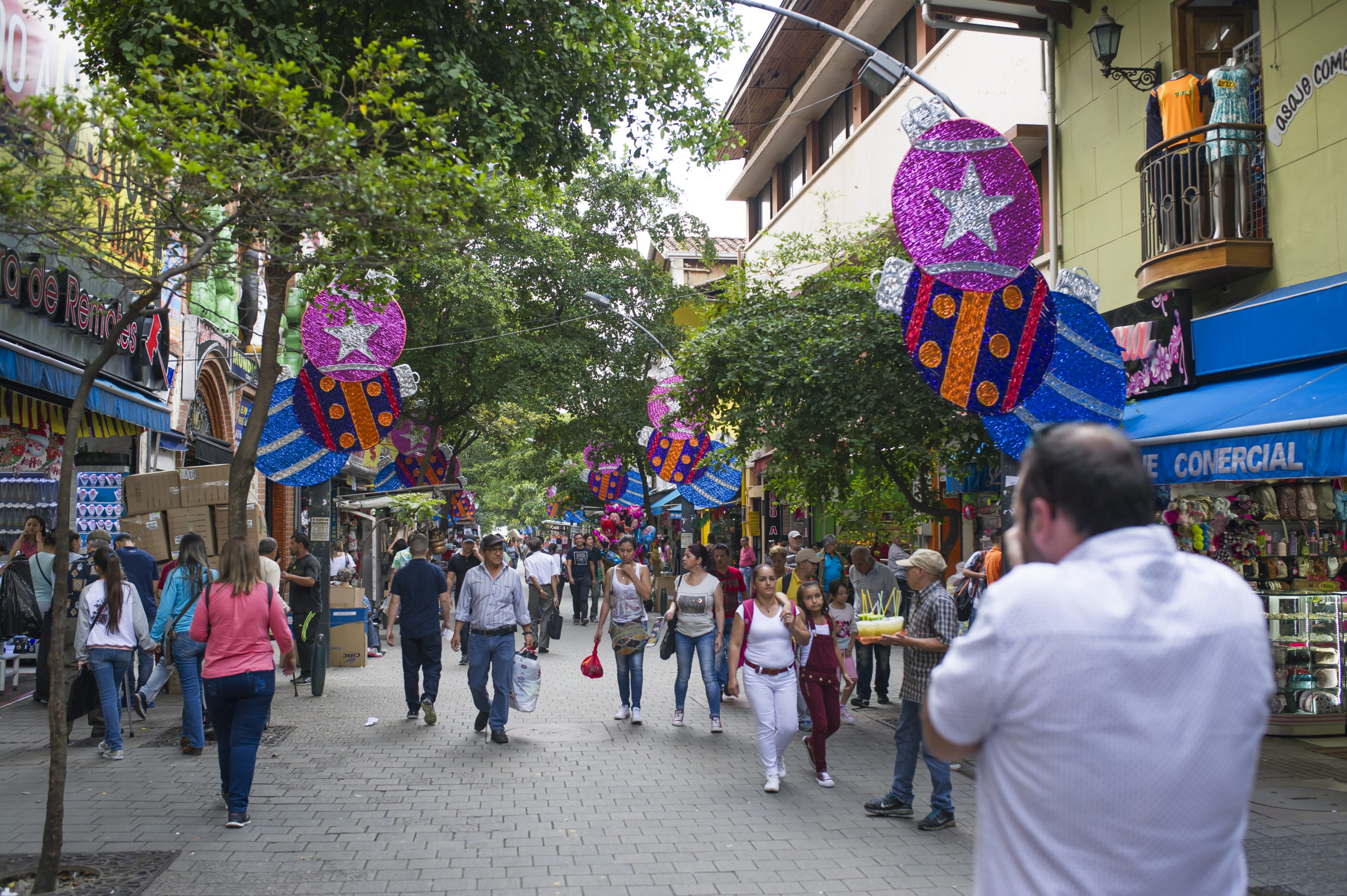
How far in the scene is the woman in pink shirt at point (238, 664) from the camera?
665 centimetres

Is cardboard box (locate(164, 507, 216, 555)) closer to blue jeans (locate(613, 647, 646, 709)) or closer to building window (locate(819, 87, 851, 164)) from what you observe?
blue jeans (locate(613, 647, 646, 709))

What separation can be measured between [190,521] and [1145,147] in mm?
11551

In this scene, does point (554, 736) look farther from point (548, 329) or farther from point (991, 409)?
point (548, 329)

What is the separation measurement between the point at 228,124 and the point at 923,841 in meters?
5.93

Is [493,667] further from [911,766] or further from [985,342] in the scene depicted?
[985,342]

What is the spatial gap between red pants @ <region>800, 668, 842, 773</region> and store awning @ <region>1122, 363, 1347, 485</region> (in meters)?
3.68

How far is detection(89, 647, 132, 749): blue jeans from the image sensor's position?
333 inches

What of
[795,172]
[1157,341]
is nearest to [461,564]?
[1157,341]

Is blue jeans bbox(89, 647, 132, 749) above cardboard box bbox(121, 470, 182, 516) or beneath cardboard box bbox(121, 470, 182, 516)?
beneath

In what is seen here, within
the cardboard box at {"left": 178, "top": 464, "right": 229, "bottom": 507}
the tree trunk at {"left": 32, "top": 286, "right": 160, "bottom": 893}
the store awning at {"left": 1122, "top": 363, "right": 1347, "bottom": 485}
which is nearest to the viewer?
the tree trunk at {"left": 32, "top": 286, "right": 160, "bottom": 893}

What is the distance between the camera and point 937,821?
267 inches

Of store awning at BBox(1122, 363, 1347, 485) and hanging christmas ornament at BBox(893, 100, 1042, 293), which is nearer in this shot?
hanging christmas ornament at BBox(893, 100, 1042, 293)

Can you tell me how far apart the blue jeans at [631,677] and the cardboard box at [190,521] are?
17.4 ft

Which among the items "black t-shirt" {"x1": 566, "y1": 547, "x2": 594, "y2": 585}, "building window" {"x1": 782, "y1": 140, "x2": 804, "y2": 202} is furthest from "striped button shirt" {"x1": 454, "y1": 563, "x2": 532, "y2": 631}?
"building window" {"x1": 782, "y1": 140, "x2": 804, "y2": 202}
